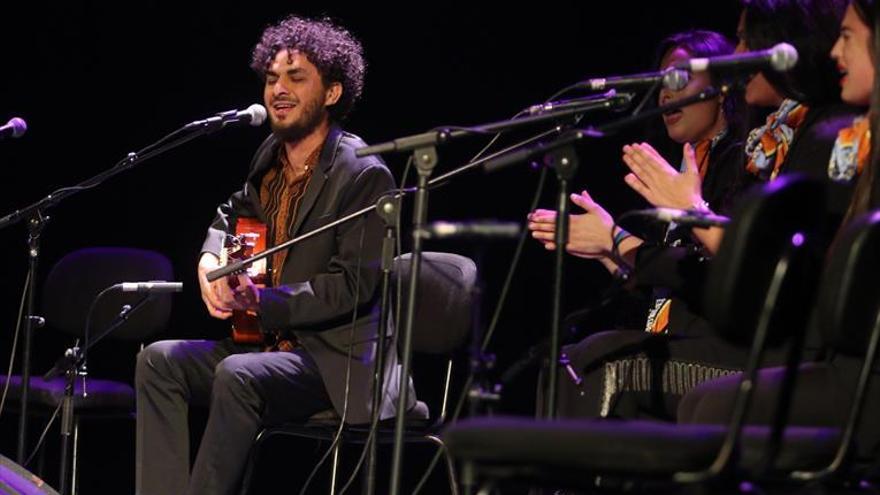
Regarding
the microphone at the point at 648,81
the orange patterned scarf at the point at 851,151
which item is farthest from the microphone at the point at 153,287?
the orange patterned scarf at the point at 851,151

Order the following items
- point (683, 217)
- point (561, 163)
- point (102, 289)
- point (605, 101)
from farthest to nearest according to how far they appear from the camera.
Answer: point (102, 289) < point (605, 101) < point (561, 163) < point (683, 217)

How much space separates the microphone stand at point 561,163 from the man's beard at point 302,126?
1.69 meters

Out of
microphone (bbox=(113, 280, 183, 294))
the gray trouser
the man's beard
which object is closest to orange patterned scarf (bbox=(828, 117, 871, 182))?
the gray trouser

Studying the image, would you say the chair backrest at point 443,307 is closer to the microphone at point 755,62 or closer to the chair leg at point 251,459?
the chair leg at point 251,459

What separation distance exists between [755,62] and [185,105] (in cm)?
334

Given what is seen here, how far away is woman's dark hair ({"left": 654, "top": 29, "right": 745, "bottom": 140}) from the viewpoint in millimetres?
3598

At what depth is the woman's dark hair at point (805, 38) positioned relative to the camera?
295 cm

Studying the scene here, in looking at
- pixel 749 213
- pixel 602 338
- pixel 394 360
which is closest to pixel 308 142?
pixel 394 360

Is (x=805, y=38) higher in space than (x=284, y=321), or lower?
higher

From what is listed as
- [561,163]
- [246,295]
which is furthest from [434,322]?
[561,163]

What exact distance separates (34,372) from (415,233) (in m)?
3.49

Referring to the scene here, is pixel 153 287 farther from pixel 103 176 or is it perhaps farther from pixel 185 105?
pixel 185 105

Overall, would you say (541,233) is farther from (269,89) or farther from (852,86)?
(269,89)

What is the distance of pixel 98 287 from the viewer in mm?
4848
